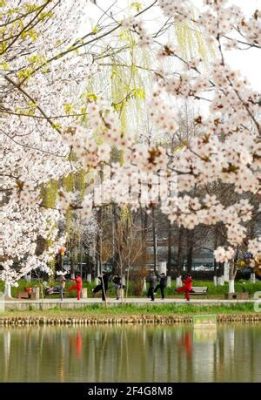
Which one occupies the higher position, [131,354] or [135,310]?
[135,310]

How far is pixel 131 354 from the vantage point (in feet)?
55.3

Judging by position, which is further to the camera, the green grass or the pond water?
the green grass

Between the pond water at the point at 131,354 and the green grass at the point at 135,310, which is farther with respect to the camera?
the green grass at the point at 135,310

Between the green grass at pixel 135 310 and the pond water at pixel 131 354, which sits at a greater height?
the green grass at pixel 135 310

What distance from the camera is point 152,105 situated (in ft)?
15.4

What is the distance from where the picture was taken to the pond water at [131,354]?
13352 mm

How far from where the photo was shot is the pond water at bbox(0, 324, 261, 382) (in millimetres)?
13352

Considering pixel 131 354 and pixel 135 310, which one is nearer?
pixel 131 354

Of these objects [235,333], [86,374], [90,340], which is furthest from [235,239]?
[235,333]

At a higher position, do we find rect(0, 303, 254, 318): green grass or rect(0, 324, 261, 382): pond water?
rect(0, 303, 254, 318): green grass

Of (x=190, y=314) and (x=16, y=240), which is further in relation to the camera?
(x=190, y=314)

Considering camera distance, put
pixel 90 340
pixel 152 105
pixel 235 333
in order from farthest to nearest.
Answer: pixel 235 333
pixel 90 340
pixel 152 105
